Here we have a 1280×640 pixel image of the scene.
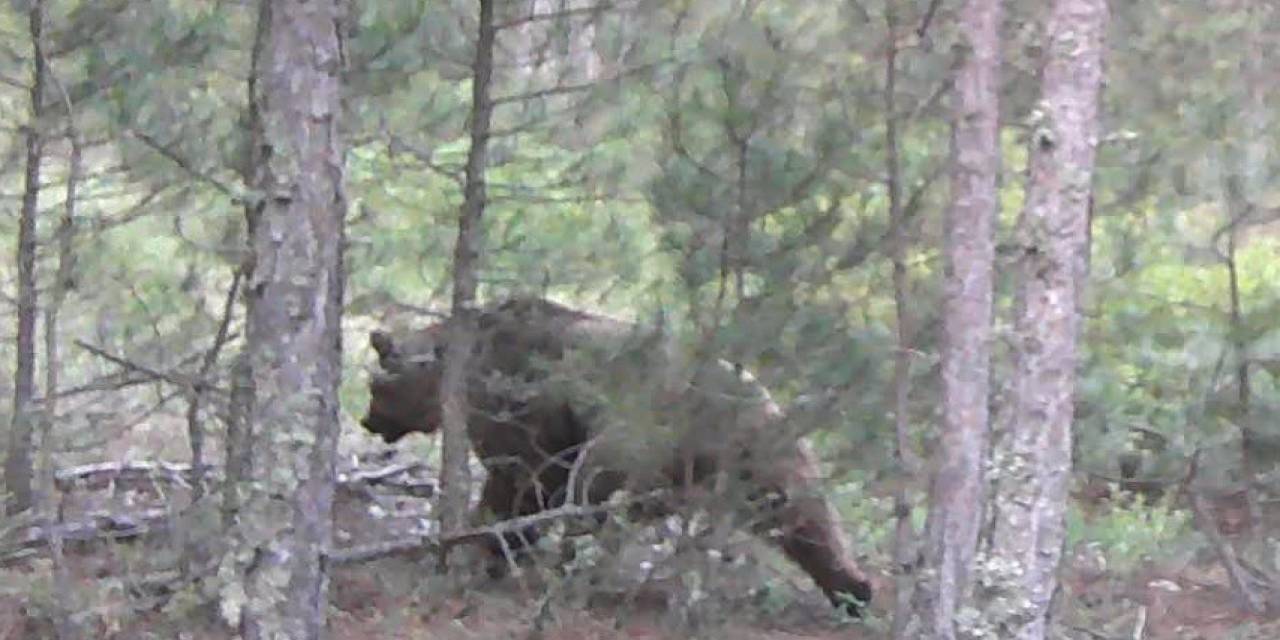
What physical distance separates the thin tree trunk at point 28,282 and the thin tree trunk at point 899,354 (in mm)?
4364

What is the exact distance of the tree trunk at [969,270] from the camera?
7309mm

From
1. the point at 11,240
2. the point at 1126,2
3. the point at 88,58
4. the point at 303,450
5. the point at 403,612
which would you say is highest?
the point at 1126,2

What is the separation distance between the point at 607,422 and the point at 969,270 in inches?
94.8

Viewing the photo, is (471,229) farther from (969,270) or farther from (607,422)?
(969,270)

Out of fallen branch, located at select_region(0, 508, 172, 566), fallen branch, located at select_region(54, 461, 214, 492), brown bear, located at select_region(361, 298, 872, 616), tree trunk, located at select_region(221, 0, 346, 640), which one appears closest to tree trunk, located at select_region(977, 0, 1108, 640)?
brown bear, located at select_region(361, 298, 872, 616)

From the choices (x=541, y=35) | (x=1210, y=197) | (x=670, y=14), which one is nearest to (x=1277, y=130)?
(x=1210, y=197)

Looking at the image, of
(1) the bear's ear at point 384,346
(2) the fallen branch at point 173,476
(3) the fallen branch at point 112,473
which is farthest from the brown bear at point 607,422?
(3) the fallen branch at point 112,473

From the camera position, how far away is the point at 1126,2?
9.52 m

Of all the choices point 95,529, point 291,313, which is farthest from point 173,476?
point 291,313

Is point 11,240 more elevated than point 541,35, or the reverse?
point 541,35

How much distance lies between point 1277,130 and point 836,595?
3798 mm

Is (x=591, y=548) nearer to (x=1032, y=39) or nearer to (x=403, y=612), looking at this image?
(x=403, y=612)

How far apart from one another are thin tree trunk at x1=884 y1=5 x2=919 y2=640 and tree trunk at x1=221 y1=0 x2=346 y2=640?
3.33 metres

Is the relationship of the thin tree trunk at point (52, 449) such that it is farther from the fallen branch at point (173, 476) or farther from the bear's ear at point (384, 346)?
the bear's ear at point (384, 346)
